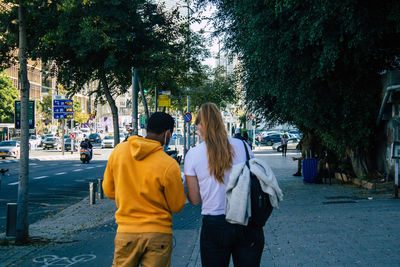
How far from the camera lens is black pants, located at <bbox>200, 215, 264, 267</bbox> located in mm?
3584

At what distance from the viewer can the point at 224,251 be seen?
3.63 meters

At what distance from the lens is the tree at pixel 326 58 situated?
11266 mm

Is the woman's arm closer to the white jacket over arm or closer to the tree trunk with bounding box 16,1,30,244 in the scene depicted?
the white jacket over arm

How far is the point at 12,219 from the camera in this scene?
27.5 ft

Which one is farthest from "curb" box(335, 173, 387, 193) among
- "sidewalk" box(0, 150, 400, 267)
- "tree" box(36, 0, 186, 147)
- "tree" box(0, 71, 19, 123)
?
"tree" box(0, 71, 19, 123)

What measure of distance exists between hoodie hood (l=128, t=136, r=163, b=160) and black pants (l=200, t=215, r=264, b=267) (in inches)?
26.5

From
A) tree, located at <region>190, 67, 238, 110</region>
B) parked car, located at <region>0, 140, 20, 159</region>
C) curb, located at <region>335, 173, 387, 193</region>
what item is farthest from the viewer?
tree, located at <region>190, 67, 238, 110</region>

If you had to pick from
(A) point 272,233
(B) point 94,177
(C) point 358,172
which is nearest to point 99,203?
(A) point 272,233

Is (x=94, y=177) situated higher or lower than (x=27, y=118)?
lower

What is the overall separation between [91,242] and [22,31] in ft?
12.0

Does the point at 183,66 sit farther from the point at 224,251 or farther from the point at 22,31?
the point at 224,251

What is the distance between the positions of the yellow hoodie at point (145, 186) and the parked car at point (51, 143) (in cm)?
6148

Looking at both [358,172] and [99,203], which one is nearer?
[99,203]

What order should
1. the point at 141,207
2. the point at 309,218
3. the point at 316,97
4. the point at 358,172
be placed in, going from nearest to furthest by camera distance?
the point at 141,207 < the point at 309,218 < the point at 316,97 < the point at 358,172
